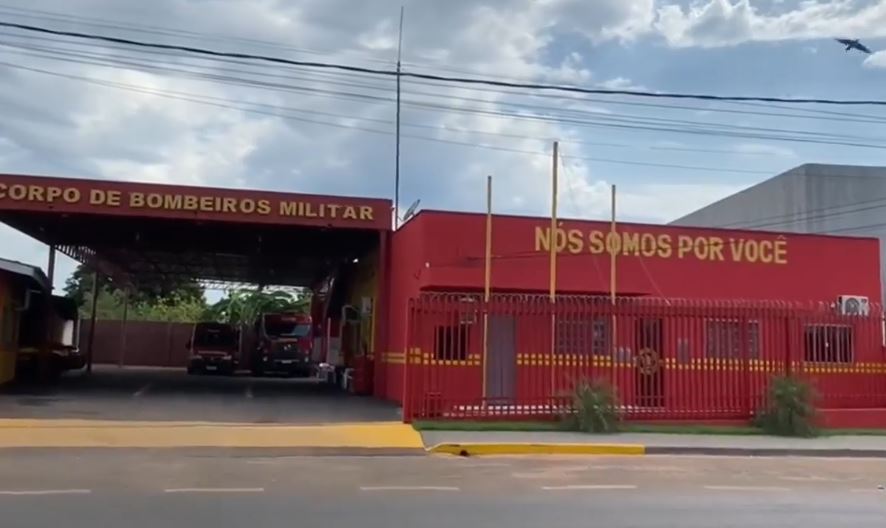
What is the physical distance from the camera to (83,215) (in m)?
25.3

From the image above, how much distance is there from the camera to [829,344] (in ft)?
69.0

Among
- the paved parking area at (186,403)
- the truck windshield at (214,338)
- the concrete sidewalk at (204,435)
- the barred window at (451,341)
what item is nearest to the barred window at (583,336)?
the barred window at (451,341)

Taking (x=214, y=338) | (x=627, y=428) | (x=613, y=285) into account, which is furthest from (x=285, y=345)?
(x=627, y=428)

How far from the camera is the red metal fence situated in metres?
19.4

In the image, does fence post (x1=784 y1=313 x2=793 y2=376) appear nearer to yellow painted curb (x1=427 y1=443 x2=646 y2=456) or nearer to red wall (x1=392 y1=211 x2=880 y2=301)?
red wall (x1=392 y1=211 x2=880 y2=301)

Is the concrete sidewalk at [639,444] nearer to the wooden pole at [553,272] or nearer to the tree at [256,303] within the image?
the wooden pole at [553,272]

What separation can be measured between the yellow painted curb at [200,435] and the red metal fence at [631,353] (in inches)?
69.0

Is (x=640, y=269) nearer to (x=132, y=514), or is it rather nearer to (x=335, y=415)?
(x=335, y=415)

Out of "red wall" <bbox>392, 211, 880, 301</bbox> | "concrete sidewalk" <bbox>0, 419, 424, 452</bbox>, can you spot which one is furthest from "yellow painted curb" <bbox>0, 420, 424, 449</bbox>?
"red wall" <bbox>392, 211, 880, 301</bbox>

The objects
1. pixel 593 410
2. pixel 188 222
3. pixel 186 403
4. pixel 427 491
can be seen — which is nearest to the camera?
pixel 427 491

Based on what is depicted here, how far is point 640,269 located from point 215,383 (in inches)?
593

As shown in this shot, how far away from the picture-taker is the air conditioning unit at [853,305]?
70.8 feet

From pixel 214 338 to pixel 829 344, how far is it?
2571cm

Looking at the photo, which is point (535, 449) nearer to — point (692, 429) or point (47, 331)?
point (692, 429)
